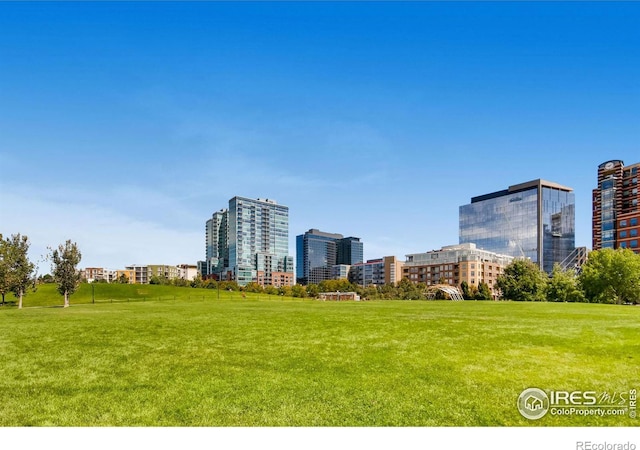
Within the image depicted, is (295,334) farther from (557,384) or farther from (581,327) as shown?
(581,327)

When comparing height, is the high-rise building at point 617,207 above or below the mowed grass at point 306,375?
above

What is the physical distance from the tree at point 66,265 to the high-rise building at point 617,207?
125 metres

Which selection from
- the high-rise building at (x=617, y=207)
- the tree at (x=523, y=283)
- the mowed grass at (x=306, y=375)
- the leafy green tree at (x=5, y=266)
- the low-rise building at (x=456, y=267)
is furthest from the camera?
the low-rise building at (x=456, y=267)

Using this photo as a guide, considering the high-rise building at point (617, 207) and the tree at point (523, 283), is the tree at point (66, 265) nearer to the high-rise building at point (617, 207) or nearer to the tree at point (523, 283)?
the tree at point (523, 283)

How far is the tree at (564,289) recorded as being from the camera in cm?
7725

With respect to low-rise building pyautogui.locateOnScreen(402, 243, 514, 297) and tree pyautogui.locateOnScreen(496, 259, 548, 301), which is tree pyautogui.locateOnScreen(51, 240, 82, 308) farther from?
low-rise building pyautogui.locateOnScreen(402, 243, 514, 297)

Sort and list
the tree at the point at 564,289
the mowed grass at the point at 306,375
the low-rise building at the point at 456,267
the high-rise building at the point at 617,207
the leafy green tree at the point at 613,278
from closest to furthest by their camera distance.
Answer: the mowed grass at the point at 306,375, the leafy green tree at the point at 613,278, the tree at the point at 564,289, the high-rise building at the point at 617,207, the low-rise building at the point at 456,267

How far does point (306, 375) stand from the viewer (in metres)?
13.5

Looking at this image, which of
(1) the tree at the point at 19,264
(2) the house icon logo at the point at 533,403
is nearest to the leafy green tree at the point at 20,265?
(1) the tree at the point at 19,264

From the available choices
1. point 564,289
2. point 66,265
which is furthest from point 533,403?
point 564,289

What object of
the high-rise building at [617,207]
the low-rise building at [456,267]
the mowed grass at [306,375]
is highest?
the high-rise building at [617,207]

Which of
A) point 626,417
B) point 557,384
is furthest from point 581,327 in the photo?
point 626,417

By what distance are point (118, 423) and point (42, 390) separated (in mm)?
4009
